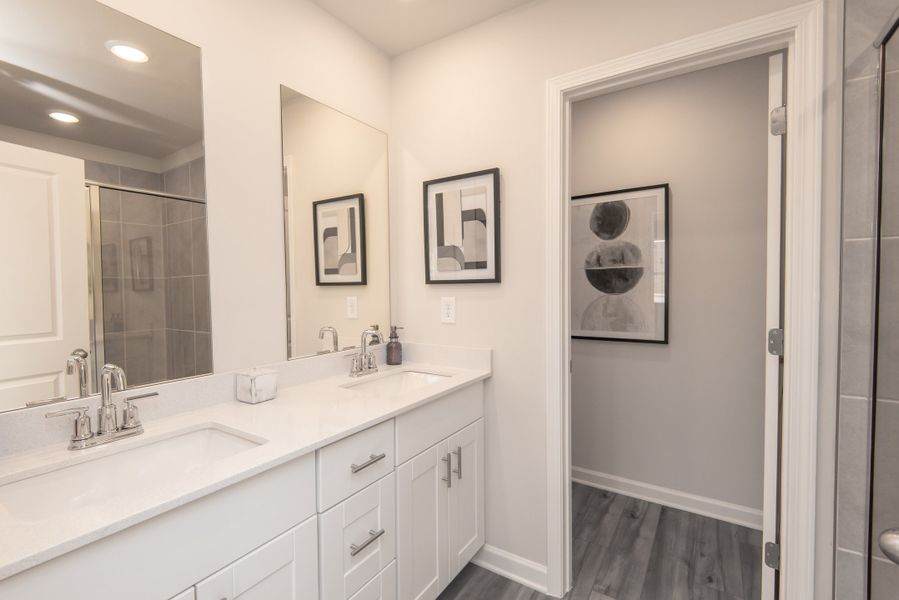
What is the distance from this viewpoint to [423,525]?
1.57 metres

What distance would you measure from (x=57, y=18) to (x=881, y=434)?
2540mm

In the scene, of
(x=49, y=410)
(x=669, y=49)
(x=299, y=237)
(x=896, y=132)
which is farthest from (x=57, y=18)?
(x=896, y=132)

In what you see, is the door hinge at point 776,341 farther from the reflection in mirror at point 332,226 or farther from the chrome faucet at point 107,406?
the chrome faucet at point 107,406

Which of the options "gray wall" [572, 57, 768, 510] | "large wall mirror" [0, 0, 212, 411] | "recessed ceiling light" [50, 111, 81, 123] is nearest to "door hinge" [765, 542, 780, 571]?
"gray wall" [572, 57, 768, 510]

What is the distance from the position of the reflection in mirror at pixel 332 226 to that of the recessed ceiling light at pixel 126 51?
49cm

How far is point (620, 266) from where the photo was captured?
256 centimetres

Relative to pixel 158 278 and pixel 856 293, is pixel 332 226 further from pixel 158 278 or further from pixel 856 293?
pixel 856 293

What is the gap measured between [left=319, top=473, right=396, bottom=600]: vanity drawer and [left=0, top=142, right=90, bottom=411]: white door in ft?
2.78

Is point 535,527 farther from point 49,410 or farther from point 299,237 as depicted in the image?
point 49,410

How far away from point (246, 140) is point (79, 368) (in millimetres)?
931

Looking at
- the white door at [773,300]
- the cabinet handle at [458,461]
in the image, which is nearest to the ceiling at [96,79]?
the cabinet handle at [458,461]

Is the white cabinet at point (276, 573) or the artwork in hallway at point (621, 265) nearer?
the white cabinet at point (276, 573)

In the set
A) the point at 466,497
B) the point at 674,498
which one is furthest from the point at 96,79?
the point at 674,498

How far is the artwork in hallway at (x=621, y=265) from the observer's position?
8.05 ft
